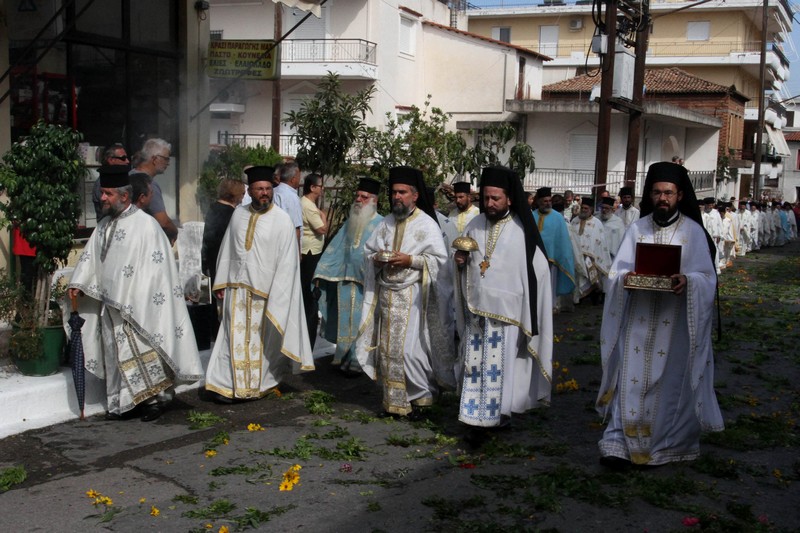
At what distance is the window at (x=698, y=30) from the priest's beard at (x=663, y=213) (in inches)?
2083

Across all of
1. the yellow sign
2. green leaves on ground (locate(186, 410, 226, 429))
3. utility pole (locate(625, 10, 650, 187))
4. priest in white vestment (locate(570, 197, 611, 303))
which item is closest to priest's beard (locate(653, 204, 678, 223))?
green leaves on ground (locate(186, 410, 226, 429))

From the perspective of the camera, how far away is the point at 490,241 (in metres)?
7.27

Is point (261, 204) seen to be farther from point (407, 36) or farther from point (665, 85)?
point (665, 85)

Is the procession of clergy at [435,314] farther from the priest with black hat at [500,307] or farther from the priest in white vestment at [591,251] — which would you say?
the priest in white vestment at [591,251]

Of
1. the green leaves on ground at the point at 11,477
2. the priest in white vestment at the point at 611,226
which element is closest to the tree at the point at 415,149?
the priest in white vestment at the point at 611,226

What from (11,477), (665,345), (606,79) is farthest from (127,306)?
(606,79)

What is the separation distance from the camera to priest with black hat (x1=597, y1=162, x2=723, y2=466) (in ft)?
21.6

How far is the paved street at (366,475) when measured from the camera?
220 inches

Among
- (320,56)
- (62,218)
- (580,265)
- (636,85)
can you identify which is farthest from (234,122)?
(62,218)

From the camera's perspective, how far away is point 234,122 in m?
32.2

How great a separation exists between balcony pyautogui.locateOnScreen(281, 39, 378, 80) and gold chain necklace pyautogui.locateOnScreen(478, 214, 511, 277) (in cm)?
2653

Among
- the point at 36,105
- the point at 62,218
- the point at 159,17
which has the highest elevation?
the point at 159,17

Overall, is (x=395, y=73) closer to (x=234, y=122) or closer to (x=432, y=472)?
(x=234, y=122)

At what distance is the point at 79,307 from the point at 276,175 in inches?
134
